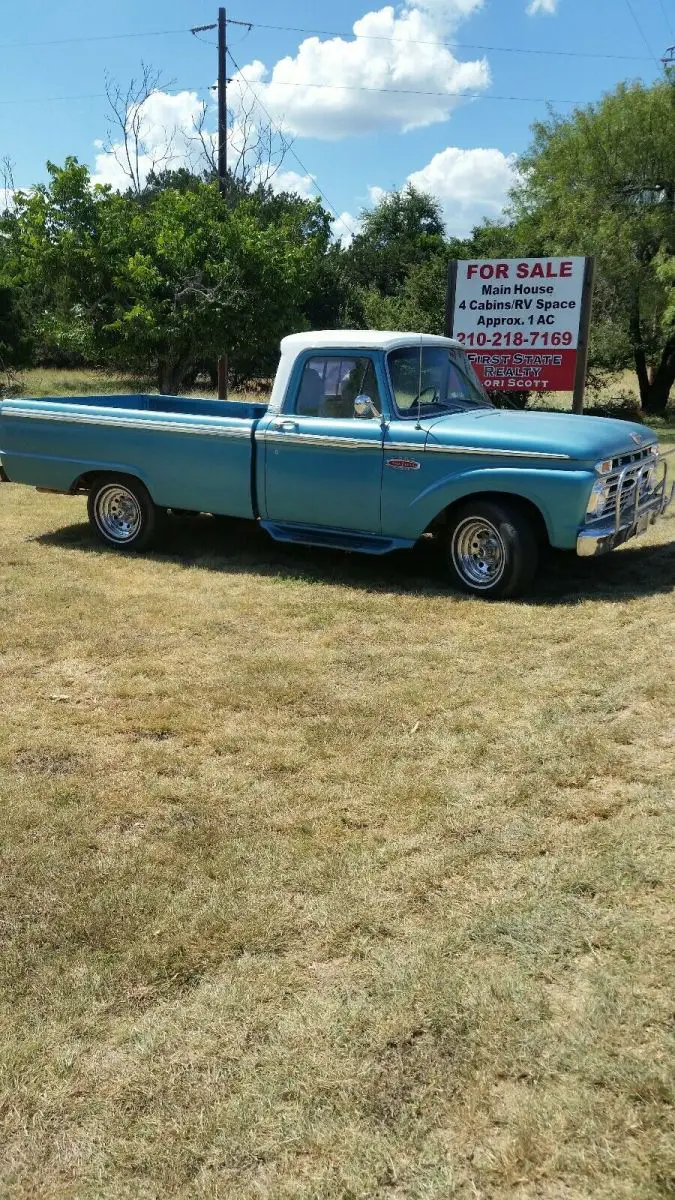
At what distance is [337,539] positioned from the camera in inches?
289

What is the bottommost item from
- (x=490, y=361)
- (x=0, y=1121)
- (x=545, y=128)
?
(x=0, y=1121)

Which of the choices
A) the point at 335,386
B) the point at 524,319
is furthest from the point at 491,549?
the point at 524,319

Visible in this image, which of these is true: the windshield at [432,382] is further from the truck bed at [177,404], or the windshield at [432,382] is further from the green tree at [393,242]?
the green tree at [393,242]

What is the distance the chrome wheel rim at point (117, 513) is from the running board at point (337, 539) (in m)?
1.38

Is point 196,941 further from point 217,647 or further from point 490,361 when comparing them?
point 490,361

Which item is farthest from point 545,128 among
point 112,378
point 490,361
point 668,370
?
point 490,361

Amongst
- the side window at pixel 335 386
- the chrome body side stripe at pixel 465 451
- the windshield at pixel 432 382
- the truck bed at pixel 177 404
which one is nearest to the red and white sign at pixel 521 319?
the truck bed at pixel 177 404

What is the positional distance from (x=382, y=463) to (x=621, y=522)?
173 centimetres

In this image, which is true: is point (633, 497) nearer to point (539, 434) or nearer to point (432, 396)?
point (539, 434)

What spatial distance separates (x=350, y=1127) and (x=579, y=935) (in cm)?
100

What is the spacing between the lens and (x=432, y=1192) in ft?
7.07

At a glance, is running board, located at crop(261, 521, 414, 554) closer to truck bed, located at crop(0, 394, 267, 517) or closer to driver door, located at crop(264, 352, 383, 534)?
driver door, located at crop(264, 352, 383, 534)

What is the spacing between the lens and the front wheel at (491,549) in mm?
6551

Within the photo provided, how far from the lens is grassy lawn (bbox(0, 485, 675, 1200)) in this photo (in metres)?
2.30
